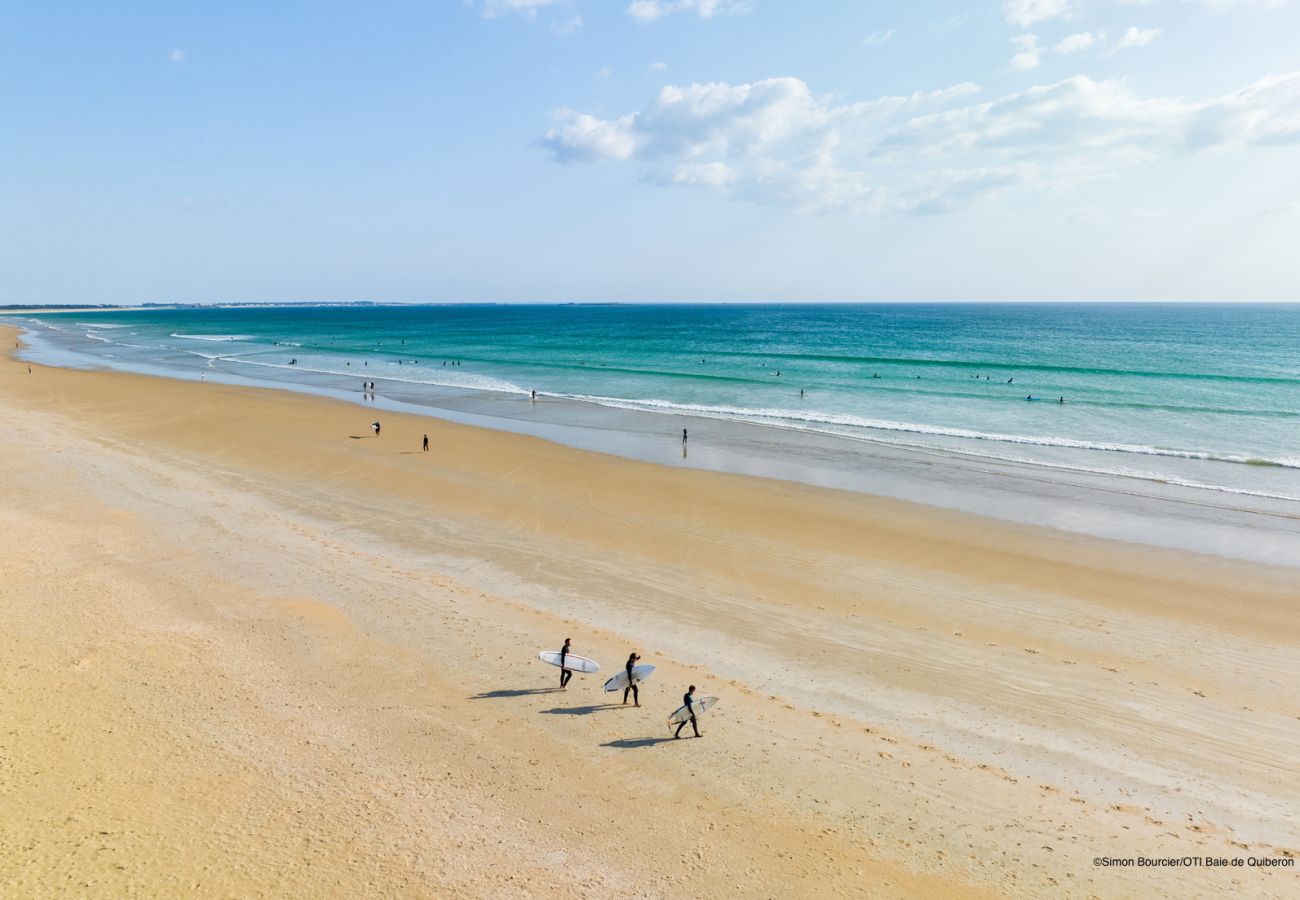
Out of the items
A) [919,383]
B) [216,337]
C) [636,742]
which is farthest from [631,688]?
[216,337]

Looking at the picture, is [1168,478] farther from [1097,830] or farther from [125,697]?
[125,697]

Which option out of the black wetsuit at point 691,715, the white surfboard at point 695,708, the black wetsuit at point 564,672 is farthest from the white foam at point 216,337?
the black wetsuit at point 691,715

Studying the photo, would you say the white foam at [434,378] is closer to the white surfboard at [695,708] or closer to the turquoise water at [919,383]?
the turquoise water at [919,383]

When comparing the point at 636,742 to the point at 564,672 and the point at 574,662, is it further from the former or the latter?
the point at 564,672

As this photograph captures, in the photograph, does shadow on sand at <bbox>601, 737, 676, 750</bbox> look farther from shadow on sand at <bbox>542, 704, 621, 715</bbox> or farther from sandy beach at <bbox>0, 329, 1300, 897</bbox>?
shadow on sand at <bbox>542, 704, 621, 715</bbox>

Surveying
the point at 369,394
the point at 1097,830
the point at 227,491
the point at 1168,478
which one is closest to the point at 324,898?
the point at 1097,830
